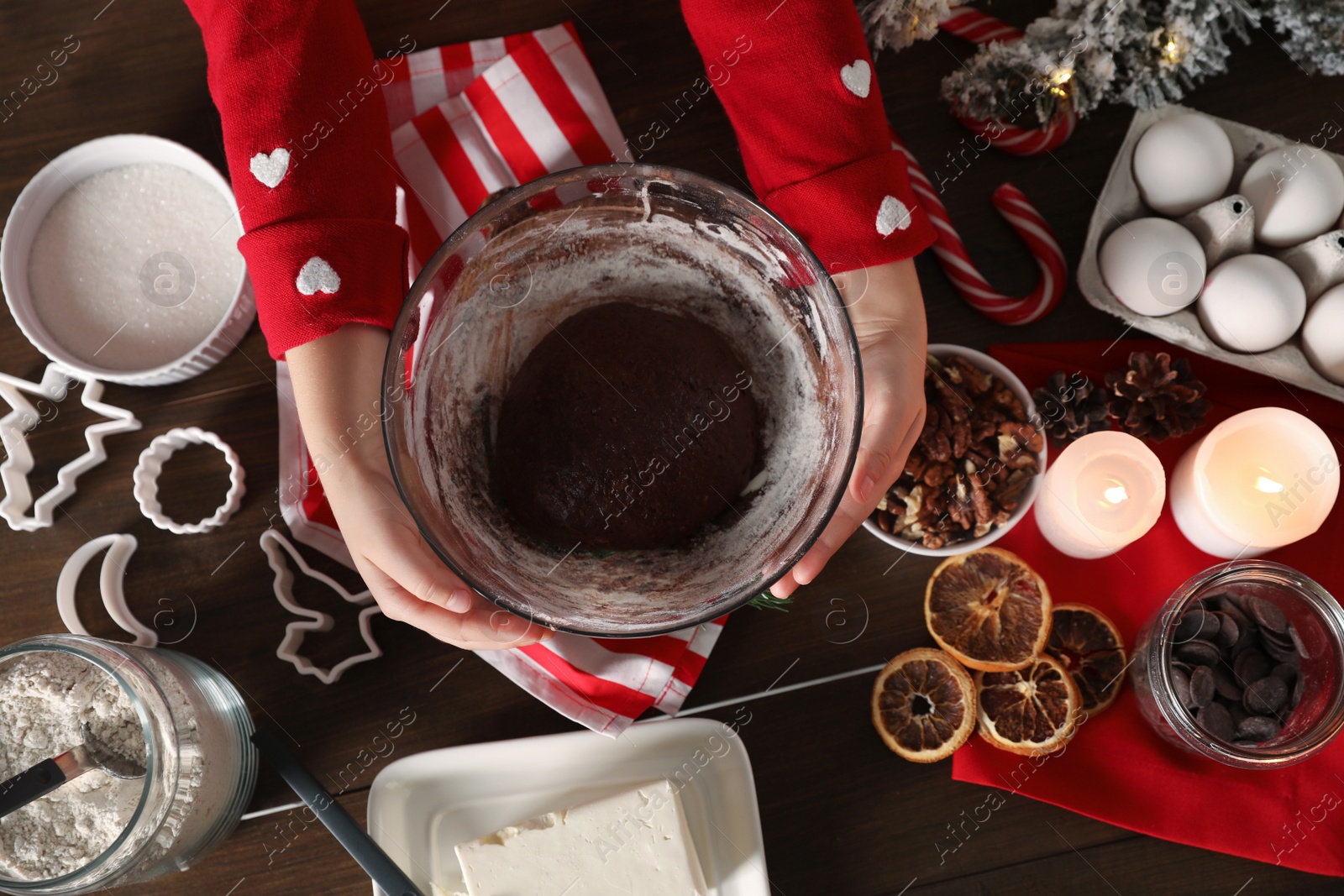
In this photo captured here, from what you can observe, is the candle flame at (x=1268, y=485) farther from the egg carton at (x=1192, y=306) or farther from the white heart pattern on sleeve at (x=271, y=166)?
the white heart pattern on sleeve at (x=271, y=166)

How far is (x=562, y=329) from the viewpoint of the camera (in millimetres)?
695

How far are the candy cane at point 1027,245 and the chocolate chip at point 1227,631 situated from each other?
1.18 feet

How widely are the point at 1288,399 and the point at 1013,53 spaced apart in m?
0.49

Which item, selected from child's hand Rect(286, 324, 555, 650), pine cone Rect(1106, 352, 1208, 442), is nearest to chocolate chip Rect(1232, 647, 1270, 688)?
pine cone Rect(1106, 352, 1208, 442)

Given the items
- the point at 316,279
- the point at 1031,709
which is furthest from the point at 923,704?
the point at 316,279

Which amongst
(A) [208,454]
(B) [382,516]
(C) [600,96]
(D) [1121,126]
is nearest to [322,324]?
(B) [382,516]

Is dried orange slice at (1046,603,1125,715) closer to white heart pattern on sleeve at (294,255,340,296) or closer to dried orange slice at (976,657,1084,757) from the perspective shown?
dried orange slice at (976,657,1084,757)

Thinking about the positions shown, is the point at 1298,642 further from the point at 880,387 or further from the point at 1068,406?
the point at 880,387

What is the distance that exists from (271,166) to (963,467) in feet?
2.40

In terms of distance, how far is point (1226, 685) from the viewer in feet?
2.74

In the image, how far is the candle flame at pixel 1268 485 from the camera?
855 millimetres

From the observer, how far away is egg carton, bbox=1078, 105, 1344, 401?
0.88 m

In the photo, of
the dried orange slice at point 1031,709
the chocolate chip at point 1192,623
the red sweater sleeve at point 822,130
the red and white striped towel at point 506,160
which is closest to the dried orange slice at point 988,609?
the dried orange slice at point 1031,709

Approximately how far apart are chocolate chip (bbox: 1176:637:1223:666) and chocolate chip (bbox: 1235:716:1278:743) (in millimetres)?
63
